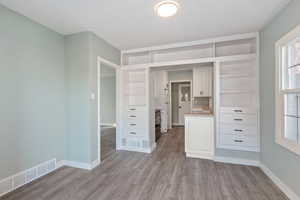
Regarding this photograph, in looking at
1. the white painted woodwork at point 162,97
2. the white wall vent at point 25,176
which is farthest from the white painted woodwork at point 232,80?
the white wall vent at point 25,176

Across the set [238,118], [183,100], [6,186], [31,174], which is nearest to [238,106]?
[238,118]

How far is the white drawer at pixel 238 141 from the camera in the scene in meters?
2.84

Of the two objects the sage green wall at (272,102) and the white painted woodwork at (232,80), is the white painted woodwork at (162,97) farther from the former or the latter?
the sage green wall at (272,102)

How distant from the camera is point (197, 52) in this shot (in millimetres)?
3465

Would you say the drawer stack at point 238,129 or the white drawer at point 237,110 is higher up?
the white drawer at point 237,110

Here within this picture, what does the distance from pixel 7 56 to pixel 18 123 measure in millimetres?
975

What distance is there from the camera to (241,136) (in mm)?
2912

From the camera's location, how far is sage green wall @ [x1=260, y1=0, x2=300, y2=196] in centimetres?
185

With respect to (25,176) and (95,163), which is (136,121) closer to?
(95,163)

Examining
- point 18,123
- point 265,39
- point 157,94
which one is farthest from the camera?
point 157,94

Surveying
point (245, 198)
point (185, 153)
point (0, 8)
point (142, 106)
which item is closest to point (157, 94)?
point (142, 106)

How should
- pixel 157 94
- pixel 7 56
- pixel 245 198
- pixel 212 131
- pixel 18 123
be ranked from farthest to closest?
pixel 157 94
pixel 212 131
pixel 18 123
pixel 7 56
pixel 245 198

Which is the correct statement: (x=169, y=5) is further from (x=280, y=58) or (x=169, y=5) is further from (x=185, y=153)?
(x=185, y=153)

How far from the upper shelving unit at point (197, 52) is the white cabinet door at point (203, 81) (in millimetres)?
948
